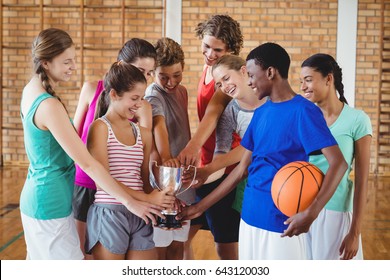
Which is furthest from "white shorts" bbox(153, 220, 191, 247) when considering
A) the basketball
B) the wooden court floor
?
the wooden court floor

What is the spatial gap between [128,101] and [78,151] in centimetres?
31

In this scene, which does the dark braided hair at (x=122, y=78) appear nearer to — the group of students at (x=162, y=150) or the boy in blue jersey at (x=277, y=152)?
the group of students at (x=162, y=150)

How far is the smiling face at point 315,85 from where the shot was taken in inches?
101

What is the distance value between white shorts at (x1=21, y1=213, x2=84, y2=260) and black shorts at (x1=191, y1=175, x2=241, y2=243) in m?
0.90

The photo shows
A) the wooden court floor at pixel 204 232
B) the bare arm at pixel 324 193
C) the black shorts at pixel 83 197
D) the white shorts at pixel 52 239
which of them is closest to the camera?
the bare arm at pixel 324 193

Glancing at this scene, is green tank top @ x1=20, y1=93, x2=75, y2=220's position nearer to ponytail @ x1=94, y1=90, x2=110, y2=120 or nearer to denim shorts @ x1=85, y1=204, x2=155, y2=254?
denim shorts @ x1=85, y1=204, x2=155, y2=254

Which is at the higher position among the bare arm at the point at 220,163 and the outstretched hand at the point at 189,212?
the bare arm at the point at 220,163

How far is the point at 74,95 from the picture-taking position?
859cm

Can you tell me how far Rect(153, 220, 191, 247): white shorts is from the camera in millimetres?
2912

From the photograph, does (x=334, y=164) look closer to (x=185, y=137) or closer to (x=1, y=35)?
(x=185, y=137)

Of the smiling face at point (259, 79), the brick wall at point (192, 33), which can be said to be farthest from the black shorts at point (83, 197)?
the brick wall at point (192, 33)

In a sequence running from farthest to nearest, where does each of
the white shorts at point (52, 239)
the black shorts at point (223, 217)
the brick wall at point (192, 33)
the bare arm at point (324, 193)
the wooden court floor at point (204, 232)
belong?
the brick wall at point (192, 33) < the wooden court floor at point (204, 232) < the black shorts at point (223, 217) < the white shorts at point (52, 239) < the bare arm at point (324, 193)
